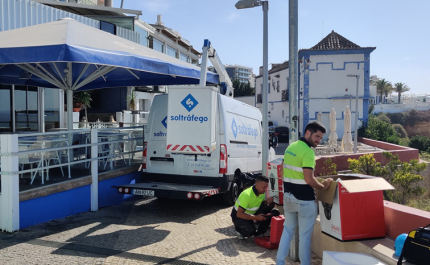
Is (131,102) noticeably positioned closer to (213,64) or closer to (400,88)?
(213,64)

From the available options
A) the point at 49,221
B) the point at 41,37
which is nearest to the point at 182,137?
the point at 49,221

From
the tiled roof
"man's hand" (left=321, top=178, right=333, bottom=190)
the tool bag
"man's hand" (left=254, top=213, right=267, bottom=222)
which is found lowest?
"man's hand" (left=254, top=213, right=267, bottom=222)

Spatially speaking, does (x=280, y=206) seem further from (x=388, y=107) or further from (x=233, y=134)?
(x=388, y=107)

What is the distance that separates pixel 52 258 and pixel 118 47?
445 centimetres

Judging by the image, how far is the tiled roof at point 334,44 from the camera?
29.7m

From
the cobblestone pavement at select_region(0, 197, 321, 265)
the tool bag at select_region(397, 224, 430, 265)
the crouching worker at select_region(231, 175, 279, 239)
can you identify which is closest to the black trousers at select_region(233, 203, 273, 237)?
the crouching worker at select_region(231, 175, 279, 239)

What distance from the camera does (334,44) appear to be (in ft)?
99.8

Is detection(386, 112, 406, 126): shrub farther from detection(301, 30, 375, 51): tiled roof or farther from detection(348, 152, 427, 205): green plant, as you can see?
detection(348, 152, 427, 205): green plant

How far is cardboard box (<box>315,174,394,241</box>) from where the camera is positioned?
14.3 ft

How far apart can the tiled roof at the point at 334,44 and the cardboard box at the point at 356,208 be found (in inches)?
1062

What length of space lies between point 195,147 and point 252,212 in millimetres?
1614

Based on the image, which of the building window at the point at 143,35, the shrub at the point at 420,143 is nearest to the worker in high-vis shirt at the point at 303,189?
the building window at the point at 143,35

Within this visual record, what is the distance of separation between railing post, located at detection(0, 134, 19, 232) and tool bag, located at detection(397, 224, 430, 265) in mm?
5349

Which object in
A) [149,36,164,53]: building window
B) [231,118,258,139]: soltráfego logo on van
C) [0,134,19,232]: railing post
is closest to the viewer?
[0,134,19,232]: railing post
